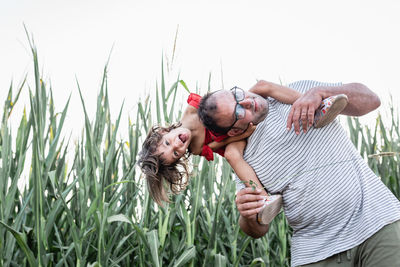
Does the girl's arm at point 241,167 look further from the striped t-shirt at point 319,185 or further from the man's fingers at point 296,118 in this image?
the man's fingers at point 296,118

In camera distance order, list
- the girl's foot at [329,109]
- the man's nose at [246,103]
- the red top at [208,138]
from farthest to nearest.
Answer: the red top at [208,138] < the man's nose at [246,103] < the girl's foot at [329,109]

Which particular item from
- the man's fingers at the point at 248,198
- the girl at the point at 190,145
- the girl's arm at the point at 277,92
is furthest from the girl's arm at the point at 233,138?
the man's fingers at the point at 248,198

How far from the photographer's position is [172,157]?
58.7 inches

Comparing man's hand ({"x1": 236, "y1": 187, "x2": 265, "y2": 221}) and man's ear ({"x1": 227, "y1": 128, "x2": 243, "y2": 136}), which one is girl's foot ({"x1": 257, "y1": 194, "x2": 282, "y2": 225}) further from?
man's ear ({"x1": 227, "y1": 128, "x2": 243, "y2": 136})

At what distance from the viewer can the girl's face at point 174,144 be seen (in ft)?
4.78

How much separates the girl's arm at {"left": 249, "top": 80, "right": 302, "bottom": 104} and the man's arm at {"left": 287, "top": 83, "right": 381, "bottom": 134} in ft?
0.29

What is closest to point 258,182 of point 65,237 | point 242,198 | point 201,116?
point 242,198

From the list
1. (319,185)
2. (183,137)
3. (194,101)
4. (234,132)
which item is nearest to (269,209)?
(319,185)

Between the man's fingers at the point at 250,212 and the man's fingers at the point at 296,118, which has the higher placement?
the man's fingers at the point at 296,118

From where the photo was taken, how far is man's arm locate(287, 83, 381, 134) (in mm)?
1231

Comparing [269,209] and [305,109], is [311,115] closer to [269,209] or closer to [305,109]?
[305,109]

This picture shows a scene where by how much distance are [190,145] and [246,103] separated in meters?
0.30

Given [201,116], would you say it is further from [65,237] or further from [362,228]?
[65,237]

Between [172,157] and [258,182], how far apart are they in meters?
0.29
